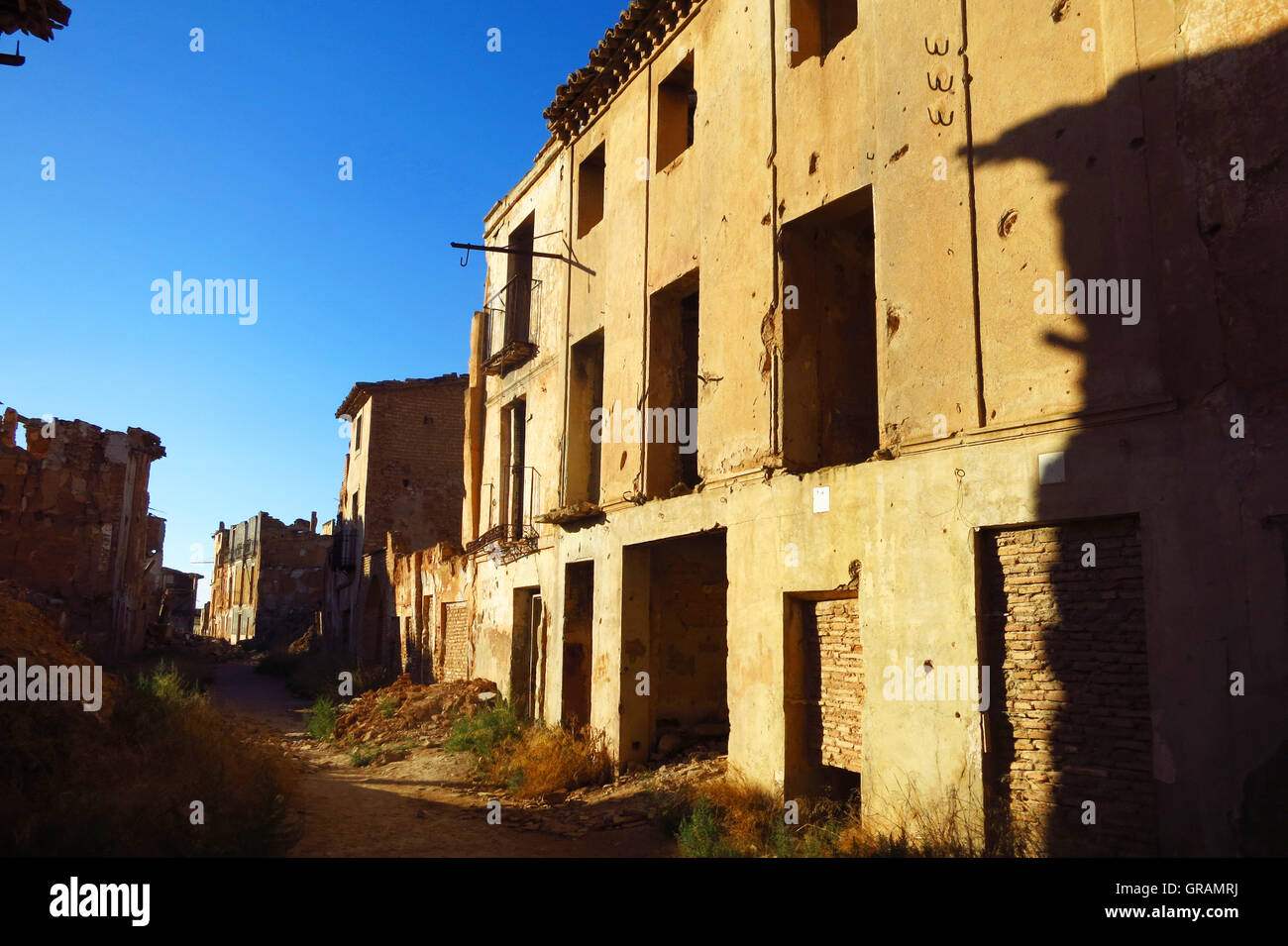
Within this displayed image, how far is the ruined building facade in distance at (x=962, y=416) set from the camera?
215 inches

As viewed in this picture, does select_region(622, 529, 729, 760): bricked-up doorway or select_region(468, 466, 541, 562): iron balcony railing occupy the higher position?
select_region(468, 466, 541, 562): iron balcony railing

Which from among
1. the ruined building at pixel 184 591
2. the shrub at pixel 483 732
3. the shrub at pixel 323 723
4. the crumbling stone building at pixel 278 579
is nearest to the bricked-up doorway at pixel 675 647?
the shrub at pixel 483 732

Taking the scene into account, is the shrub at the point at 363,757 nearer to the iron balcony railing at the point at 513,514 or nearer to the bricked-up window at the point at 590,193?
the iron balcony railing at the point at 513,514

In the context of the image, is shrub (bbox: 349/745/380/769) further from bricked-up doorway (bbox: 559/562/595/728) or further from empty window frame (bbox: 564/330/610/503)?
empty window frame (bbox: 564/330/610/503)

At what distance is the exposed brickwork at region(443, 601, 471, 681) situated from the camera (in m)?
17.9

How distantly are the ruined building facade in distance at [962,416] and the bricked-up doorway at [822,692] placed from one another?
1.4 inches

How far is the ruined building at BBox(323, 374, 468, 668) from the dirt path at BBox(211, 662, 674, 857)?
45.4 feet

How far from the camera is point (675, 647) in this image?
1168 centimetres

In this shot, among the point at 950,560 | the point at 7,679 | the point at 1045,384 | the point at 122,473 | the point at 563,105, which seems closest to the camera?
the point at 1045,384

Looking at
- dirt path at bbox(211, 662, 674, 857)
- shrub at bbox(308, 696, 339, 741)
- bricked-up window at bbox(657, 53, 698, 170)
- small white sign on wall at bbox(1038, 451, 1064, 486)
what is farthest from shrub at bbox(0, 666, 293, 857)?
bricked-up window at bbox(657, 53, 698, 170)
